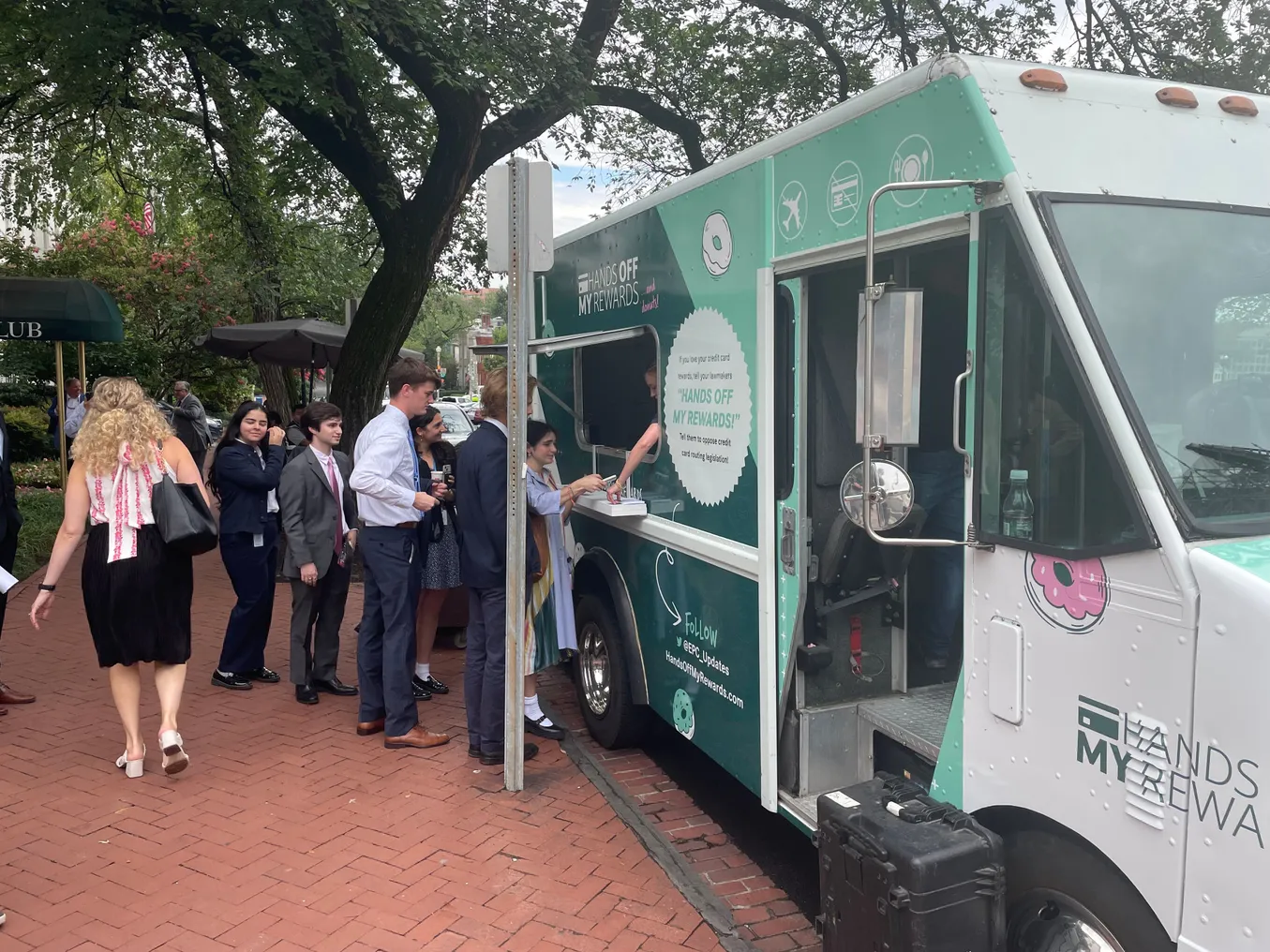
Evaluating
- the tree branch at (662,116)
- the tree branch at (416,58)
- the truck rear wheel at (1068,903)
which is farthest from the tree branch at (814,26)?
the truck rear wheel at (1068,903)

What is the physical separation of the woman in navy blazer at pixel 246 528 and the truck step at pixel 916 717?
399 cm

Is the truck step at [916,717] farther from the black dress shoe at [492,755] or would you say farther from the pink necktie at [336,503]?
the pink necktie at [336,503]

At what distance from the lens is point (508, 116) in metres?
10.1

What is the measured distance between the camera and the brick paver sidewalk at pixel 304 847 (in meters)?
3.61

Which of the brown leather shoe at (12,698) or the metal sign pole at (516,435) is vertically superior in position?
the metal sign pole at (516,435)

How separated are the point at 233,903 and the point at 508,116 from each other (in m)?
8.10

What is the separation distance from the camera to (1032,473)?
2482 millimetres

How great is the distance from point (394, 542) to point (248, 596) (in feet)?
5.49

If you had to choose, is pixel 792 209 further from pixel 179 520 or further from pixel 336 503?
pixel 336 503

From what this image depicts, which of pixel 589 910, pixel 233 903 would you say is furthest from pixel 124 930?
pixel 589 910

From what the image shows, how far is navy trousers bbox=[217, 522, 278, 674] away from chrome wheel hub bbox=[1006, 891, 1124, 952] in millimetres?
4954

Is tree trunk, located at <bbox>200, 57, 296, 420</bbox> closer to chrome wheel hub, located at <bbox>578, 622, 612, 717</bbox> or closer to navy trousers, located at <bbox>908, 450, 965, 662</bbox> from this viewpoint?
chrome wheel hub, located at <bbox>578, 622, 612, 717</bbox>

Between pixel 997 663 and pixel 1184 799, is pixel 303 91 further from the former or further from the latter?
pixel 1184 799

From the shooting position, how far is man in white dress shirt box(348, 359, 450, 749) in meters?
5.05
